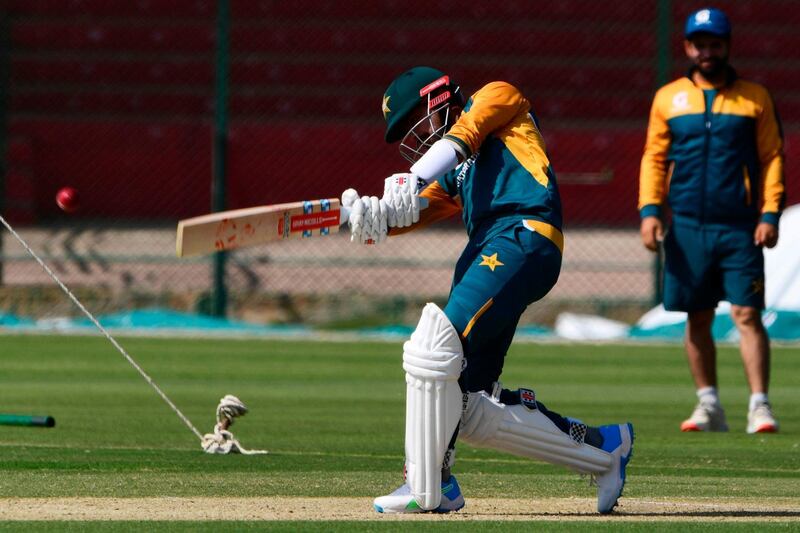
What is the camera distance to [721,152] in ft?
25.6

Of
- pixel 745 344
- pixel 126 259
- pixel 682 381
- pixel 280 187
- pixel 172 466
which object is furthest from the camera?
pixel 280 187

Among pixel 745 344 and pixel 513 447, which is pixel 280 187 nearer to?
pixel 745 344

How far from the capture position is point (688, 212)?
7836 mm

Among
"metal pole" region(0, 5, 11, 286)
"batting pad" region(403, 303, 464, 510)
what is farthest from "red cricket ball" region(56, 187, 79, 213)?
"metal pole" region(0, 5, 11, 286)

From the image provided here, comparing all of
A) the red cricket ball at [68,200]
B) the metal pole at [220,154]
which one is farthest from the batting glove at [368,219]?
the metal pole at [220,154]

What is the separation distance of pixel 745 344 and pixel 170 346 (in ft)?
17.7

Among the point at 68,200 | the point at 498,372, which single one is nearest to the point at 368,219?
the point at 498,372

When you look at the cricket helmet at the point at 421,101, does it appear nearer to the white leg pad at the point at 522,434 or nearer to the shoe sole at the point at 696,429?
the white leg pad at the point at 522,434

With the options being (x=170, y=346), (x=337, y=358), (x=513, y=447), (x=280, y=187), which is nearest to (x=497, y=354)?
(x=513, y=447)

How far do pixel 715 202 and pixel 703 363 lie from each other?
799mm

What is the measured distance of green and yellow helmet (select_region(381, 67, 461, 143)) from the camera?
5.27m

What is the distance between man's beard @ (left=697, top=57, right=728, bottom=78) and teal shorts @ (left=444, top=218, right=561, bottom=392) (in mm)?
3043

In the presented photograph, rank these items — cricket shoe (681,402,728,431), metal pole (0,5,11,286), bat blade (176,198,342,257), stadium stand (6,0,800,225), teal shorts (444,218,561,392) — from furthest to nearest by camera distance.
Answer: stadium stand (6,0,800,225), metal pole (0,5,11,286), cricket shoe (681,402,728,431), teal shorts (444,218,561,392), bat blade (176,198,342,257)

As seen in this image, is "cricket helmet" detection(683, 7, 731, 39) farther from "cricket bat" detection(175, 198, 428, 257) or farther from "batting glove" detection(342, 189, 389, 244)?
"batting glove" detection(342, 189, 389, 244)
